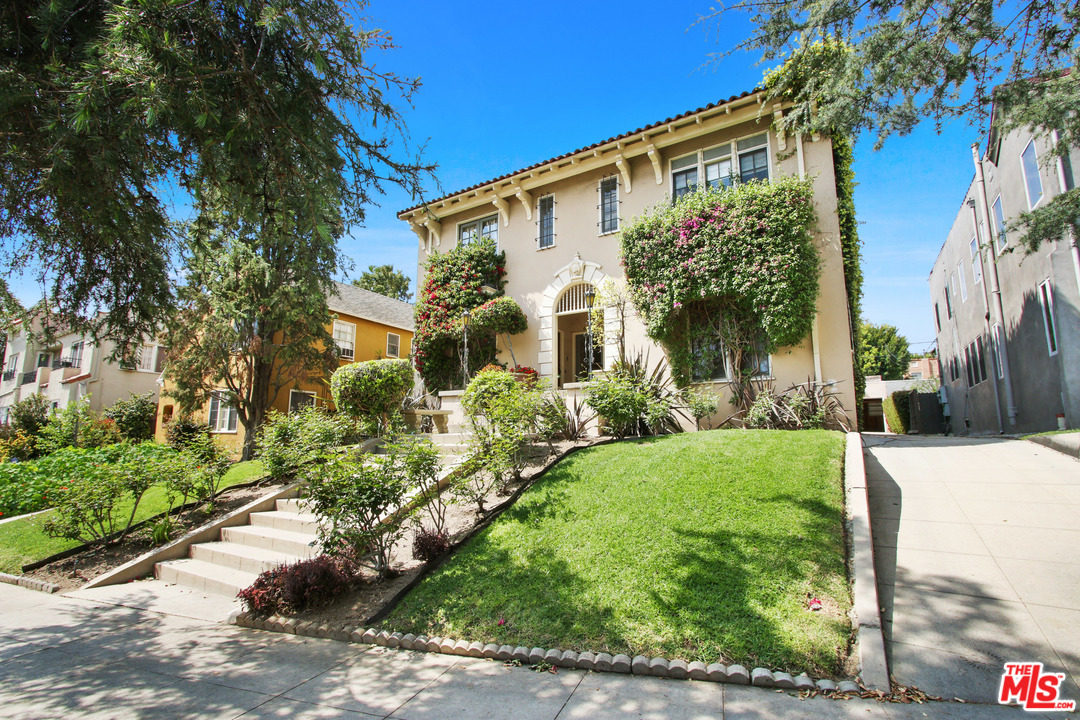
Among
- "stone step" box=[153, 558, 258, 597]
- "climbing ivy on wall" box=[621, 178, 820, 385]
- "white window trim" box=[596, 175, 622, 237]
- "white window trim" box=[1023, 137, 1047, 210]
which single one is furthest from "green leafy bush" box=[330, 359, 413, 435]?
"white window trim" box=[1023, 137, 1047, 210]

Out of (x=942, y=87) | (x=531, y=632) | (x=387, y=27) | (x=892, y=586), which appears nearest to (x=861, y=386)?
(x=942, y=87)

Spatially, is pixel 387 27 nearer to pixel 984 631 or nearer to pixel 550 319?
pixel 984 631

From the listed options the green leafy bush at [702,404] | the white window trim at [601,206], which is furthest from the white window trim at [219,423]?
the green leafy bush at [702,404]

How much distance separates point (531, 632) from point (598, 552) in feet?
3.68

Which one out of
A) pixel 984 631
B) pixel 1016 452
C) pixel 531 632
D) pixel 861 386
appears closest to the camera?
pixel 984 631

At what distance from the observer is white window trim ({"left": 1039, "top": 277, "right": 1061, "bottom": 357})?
9.82m

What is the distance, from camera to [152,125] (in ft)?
11.4

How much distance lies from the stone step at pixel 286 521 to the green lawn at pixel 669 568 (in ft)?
9.16

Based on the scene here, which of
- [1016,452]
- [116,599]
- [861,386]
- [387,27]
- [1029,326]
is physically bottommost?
[116,599]

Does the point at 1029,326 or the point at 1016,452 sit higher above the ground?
the point at 1029,326

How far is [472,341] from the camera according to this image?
43.4 feet

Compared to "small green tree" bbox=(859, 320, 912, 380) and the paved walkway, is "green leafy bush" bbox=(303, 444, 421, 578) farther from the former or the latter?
"small green tree" bbox=(859, 320, 912, 380)

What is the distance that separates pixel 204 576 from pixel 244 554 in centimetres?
47

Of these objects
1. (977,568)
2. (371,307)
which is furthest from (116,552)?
(371,307)
